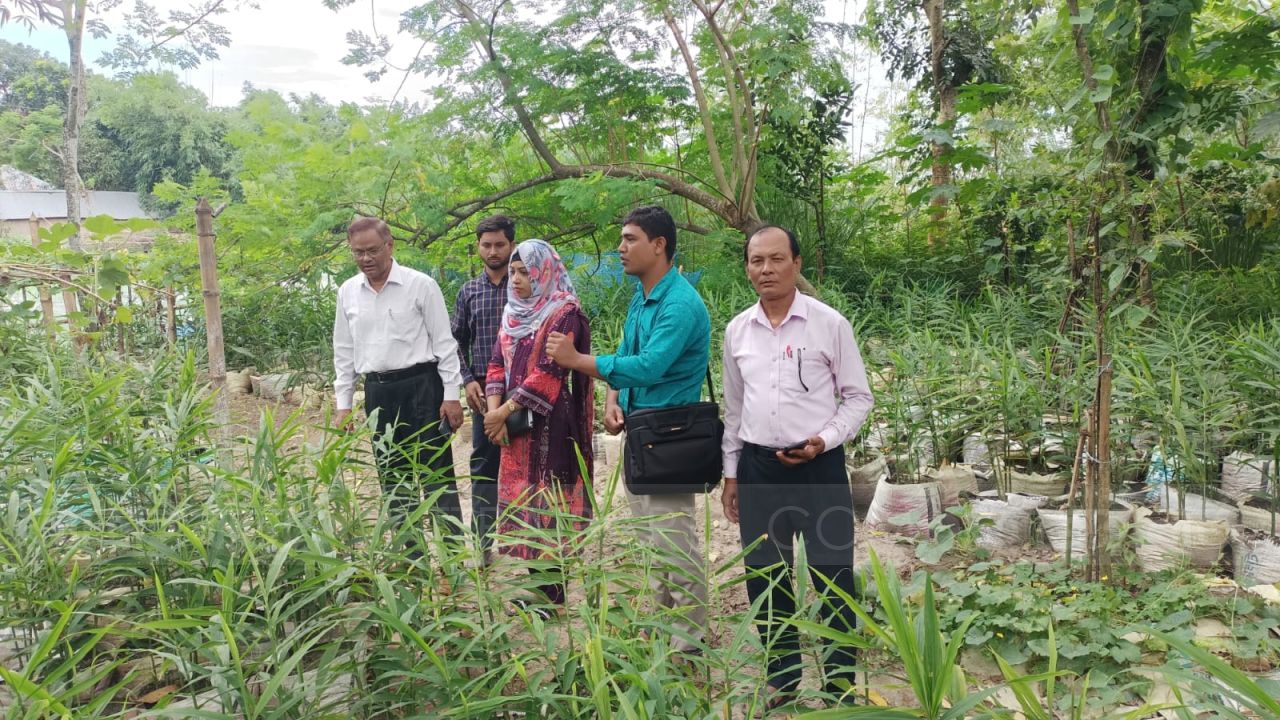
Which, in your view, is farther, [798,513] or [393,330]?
[393,330]

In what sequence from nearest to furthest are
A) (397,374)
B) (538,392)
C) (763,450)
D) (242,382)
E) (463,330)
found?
(763,450) < (538,392) < (397,374) < (463,330) < (242,382)

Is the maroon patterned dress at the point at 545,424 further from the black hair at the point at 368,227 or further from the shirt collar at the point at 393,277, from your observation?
the black hair at the point at 368,227

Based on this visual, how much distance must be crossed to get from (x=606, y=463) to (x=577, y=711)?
11.7ft

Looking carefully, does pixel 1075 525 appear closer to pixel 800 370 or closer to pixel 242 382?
pixel 800 370

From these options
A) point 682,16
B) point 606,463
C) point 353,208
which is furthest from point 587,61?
point 606,463

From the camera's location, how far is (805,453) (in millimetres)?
2236

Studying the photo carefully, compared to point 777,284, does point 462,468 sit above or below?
below

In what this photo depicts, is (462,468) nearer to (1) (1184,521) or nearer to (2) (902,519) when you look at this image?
(2) (902,519)

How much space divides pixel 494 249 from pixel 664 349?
48.9 inches

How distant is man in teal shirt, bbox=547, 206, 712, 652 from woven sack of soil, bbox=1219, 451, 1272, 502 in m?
2.14

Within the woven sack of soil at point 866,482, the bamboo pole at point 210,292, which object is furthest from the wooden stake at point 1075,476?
the bamboo pole at point 210,292

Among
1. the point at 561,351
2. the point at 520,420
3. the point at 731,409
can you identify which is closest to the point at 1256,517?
the point at 731,409

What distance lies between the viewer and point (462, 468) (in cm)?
528

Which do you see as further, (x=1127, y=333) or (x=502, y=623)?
(x=1127, y=333)
